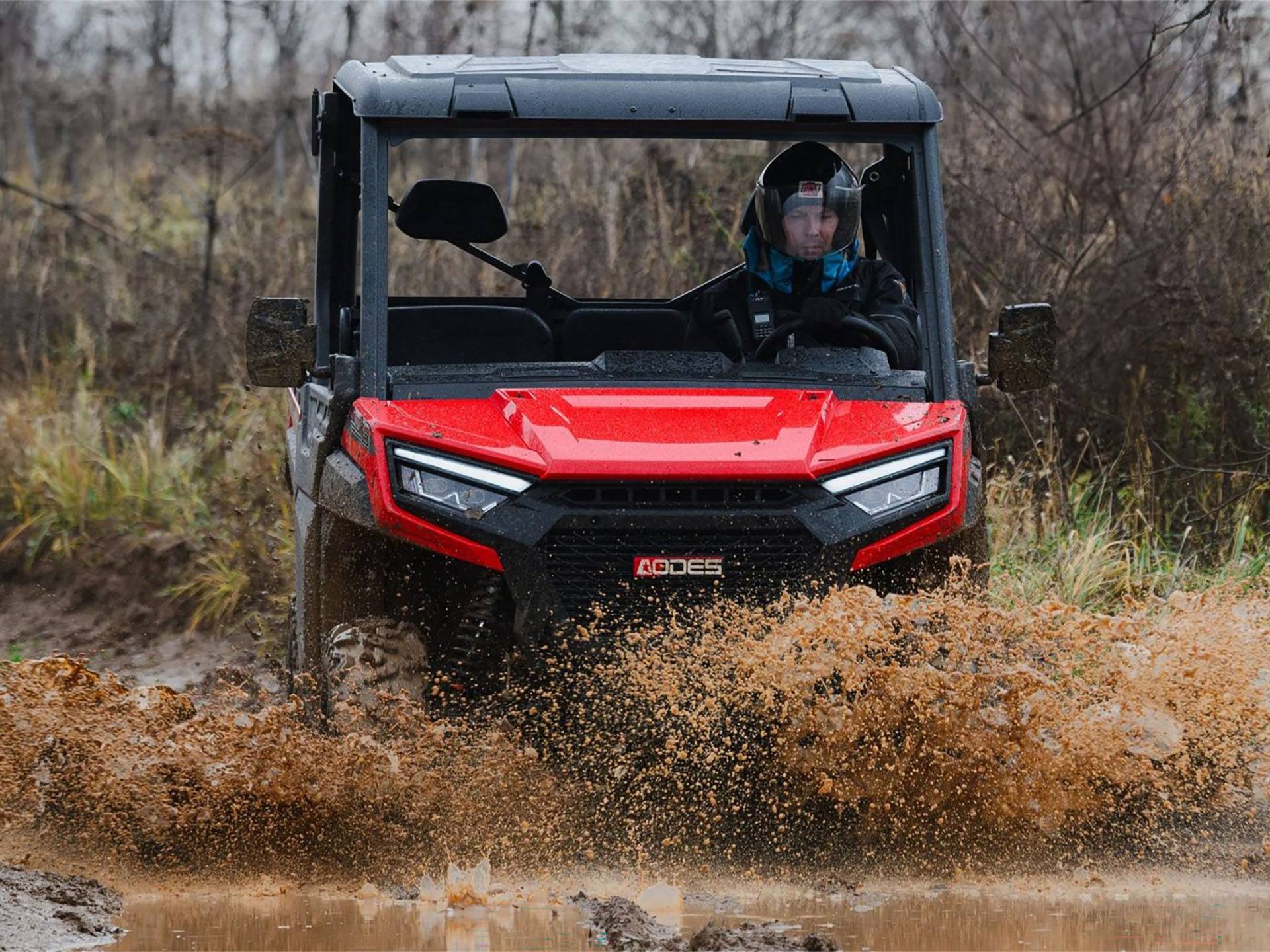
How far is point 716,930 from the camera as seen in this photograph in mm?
4148

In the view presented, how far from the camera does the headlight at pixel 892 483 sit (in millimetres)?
4895

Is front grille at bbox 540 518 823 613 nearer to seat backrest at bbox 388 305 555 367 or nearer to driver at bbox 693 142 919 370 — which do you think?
driver at bbox 693 142 919 370

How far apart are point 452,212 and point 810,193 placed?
3.95 feet

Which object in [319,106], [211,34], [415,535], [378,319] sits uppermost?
[211,34]

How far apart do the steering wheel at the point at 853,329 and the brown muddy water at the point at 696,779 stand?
93 cm

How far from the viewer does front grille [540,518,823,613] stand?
4.83 metres

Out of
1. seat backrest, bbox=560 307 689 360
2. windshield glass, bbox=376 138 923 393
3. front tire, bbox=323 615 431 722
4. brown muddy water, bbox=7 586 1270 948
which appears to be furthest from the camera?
seat backrest, bbox=560 307 689 360

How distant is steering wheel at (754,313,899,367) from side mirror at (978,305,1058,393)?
0.35m

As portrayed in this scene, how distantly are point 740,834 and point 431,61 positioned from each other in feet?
8.07

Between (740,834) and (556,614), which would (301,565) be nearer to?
(556,614)

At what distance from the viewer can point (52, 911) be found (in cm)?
443

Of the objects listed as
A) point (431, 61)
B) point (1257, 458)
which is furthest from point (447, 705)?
point (1257, 458)

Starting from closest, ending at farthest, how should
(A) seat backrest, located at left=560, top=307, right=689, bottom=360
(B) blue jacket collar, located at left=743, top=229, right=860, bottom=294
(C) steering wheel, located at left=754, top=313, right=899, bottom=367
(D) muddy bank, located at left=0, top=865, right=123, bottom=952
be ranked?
(D) muddy bank, located at left=0, top=865, right=123, bottom=952, (C) steering wheel, located at left=754, top=313, right=899, bottom=367, (B) blue jacket collar, located at left=743, top=229, right=860, bottom=294, (A) seat backrest, located at left=560, top=307, right=689, bottom=360

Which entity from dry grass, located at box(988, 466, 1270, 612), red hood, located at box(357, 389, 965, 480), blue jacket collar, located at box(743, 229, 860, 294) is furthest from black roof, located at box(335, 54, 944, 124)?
dry grass, located at box(988, 466, 1270, 612)
